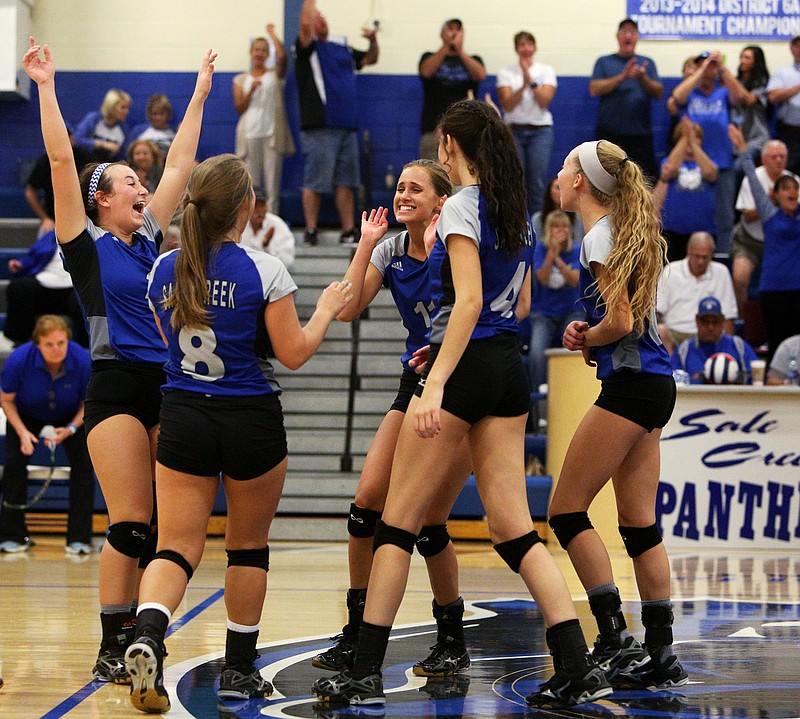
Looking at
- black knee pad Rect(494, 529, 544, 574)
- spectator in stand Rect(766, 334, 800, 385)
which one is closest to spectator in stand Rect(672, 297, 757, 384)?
spectator in stand Rect(766, 334, 800, 385)

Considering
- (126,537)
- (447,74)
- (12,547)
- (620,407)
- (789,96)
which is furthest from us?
Answer: (789,96)

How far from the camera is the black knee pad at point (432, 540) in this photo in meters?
4.22

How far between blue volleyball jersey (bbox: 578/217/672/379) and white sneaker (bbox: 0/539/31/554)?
4935 mm

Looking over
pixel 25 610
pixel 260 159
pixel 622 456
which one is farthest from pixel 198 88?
pixel 260 159

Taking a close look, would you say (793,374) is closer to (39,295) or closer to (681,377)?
(681,377)

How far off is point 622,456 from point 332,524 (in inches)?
181

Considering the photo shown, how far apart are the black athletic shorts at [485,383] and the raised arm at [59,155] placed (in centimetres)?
133

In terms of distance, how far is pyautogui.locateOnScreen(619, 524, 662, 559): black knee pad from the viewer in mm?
4035

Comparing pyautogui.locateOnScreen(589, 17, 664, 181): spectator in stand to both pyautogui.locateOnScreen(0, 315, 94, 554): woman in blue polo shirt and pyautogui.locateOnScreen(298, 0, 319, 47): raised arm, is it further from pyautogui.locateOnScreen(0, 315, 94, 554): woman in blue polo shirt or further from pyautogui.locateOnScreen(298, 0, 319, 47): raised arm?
pyautogui.locateOnScreen(0, 315, 94, 554): woman in blue polo shirt

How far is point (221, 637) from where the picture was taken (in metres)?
4.88

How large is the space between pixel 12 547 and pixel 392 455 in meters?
4.38

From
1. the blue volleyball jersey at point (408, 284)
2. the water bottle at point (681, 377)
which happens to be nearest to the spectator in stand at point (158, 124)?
the water bottle at point (681, 377)

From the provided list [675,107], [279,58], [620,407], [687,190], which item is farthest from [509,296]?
[279,58]

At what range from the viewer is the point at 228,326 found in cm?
356
